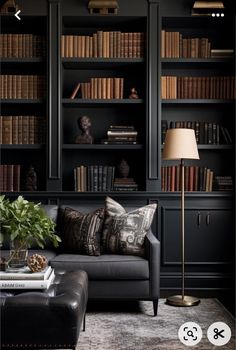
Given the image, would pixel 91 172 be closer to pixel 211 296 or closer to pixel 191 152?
pixel 191 152

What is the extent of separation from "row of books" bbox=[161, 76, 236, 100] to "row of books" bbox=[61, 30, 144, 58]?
438 millimetres

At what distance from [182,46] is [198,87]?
0.41 meters

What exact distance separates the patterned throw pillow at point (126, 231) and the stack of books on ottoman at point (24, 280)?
1294mm

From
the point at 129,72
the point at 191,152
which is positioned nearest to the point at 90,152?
the point at 129,72

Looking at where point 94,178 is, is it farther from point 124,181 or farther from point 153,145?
point 153,145

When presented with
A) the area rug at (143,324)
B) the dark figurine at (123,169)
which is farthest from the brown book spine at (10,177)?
the area rug at (143,324)

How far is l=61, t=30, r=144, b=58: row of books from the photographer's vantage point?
515 cm

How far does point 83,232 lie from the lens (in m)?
4.32

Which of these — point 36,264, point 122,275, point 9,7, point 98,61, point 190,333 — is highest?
point 9,7

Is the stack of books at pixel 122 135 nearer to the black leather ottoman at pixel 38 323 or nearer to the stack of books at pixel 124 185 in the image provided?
the stack of books at pixel 124 185

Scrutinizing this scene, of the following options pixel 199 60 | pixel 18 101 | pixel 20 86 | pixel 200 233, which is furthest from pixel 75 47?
pixel 200 233

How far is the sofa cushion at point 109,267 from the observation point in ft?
13.4

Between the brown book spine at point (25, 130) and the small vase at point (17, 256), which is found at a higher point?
the brown book spine at point (25, 130)

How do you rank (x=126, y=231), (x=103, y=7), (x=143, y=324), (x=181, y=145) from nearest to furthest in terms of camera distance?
(x=143, y=324)
(x=126, y=231)
(x=181, y=145)
(x=103, y=7)
